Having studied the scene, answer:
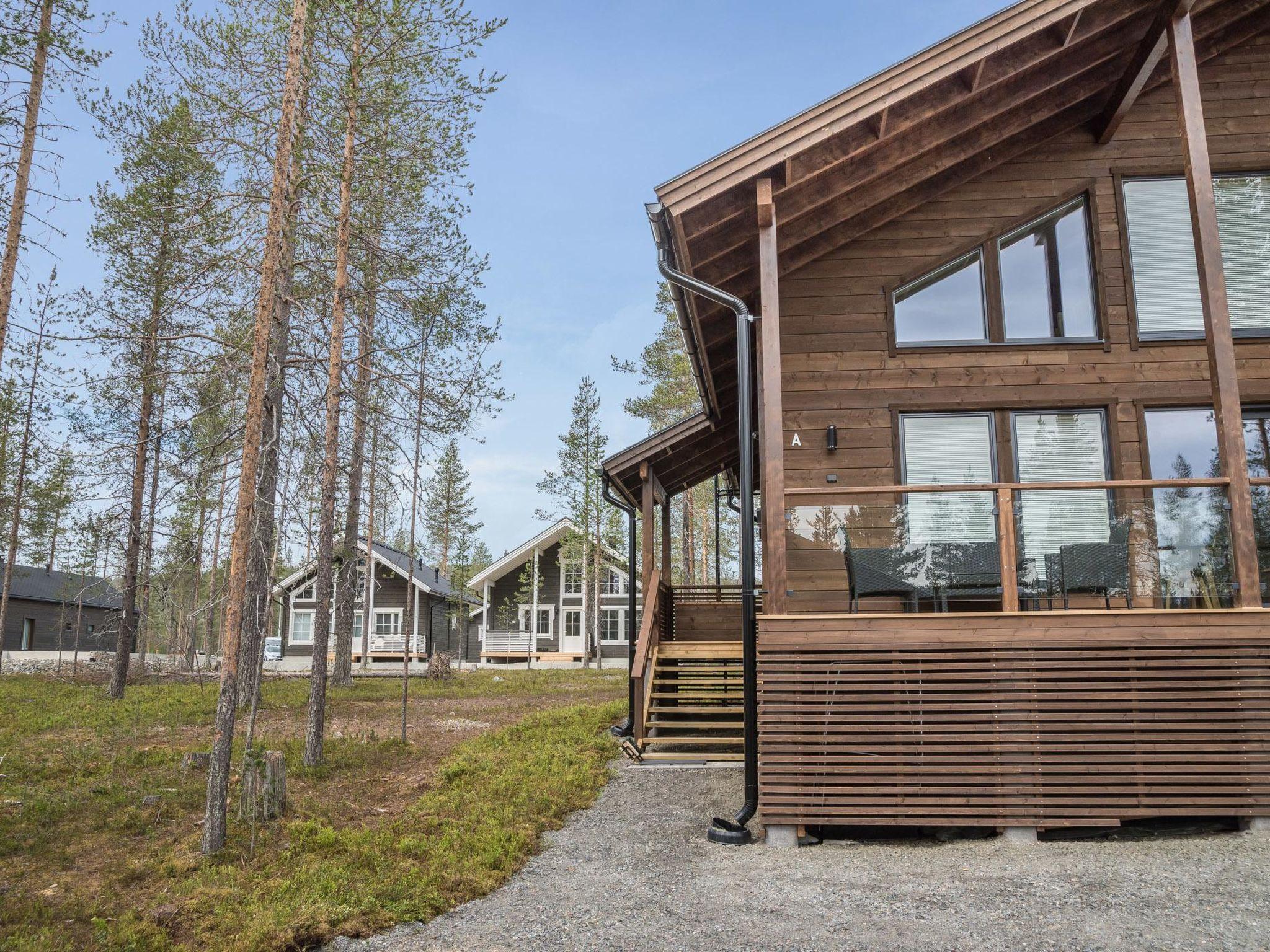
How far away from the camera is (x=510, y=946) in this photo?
4.51 meters

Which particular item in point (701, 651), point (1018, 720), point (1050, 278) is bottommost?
point (1018, 720)

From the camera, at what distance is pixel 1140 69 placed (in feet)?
27.0

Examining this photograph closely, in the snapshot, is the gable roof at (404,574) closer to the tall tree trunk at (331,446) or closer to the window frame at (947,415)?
the tall tree trunk at (331,446)

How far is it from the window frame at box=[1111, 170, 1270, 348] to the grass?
6769mm

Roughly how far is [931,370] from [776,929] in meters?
5.75

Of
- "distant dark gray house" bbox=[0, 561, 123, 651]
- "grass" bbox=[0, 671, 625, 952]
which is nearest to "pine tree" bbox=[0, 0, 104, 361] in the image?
"grass" bbox=[0, 671, 625, 952]

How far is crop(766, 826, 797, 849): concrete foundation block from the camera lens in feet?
20.3

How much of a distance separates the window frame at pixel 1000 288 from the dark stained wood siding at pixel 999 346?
0.07 feet

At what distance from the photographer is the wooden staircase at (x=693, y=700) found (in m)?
9.33

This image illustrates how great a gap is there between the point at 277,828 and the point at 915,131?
819cm

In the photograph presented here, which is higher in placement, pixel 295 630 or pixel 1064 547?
pixel 1064 547

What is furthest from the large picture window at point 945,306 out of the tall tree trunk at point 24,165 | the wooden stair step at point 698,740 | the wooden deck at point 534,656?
the wooden deck at point 534,656

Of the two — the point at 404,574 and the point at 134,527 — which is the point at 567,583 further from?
the point at 134,527

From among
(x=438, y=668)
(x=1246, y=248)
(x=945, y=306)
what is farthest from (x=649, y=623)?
(x=438, y=668)
